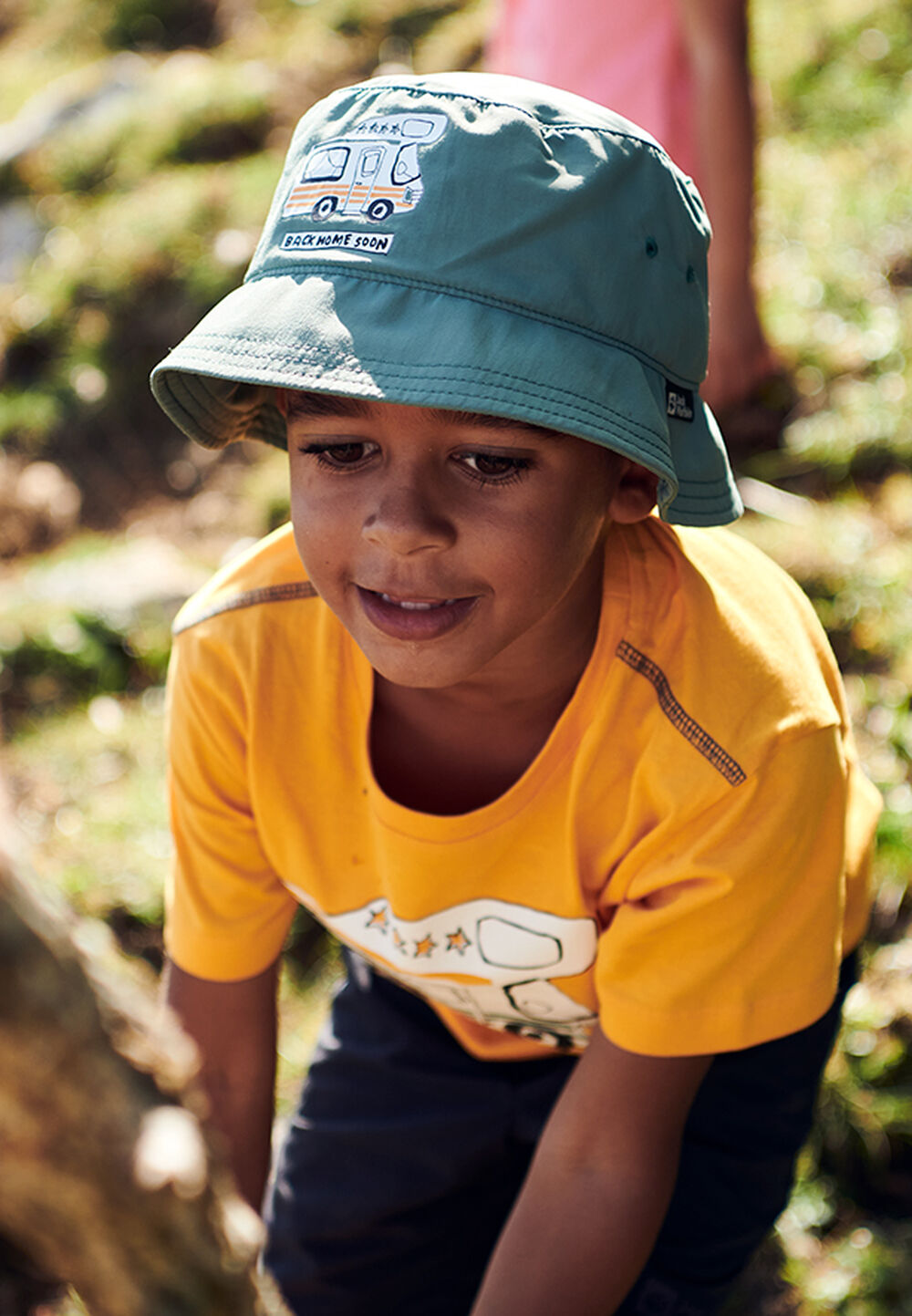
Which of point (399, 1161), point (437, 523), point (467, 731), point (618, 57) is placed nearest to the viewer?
point (437, 523)

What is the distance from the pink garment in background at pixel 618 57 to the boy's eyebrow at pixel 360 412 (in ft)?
6.86

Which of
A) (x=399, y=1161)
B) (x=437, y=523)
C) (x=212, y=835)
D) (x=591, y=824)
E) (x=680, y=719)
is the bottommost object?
(x=399, y=1161)

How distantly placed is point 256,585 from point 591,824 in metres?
0.58

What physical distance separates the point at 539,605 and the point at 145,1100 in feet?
2.64

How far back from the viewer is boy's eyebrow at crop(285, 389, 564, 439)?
1.30 metres

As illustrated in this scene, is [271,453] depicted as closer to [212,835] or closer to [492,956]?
[212,835]

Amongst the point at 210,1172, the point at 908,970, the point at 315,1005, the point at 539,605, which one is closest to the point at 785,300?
the point at 908,970

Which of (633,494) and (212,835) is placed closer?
(633,494)

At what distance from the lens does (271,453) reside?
14.2ft

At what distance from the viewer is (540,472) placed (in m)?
1.36

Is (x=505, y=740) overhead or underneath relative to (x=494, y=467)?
underneath

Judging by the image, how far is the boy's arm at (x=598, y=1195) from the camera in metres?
1.53

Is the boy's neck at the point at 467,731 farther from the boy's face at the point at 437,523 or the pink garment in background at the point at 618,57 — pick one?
the pink garment in background at the point at 618,57

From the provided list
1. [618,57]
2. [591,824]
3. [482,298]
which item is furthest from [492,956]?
[618,57]
